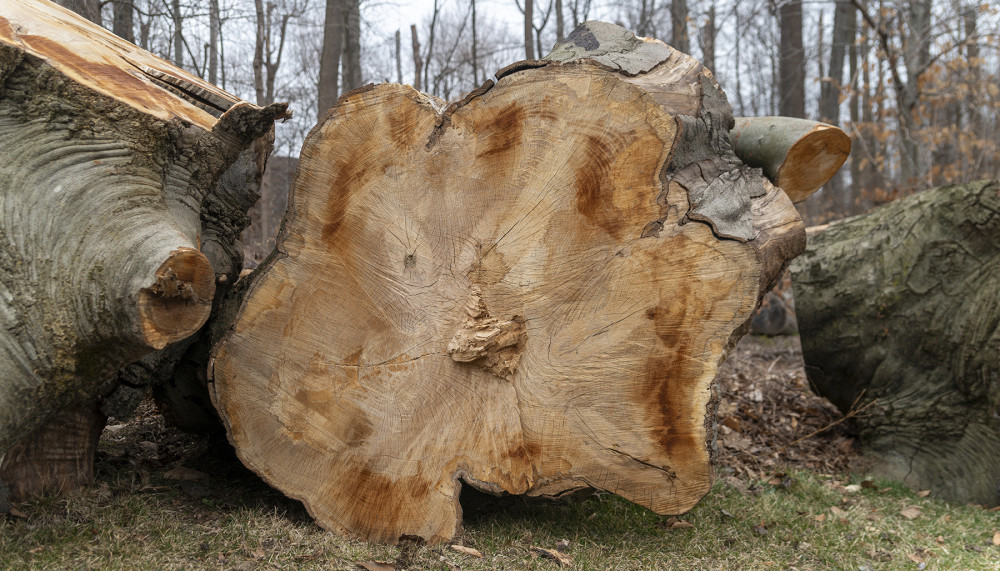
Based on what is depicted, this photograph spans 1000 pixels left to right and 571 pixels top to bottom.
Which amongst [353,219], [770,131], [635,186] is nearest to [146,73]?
[353,219]

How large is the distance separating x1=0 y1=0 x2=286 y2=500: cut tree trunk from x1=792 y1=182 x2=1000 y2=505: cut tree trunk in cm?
382

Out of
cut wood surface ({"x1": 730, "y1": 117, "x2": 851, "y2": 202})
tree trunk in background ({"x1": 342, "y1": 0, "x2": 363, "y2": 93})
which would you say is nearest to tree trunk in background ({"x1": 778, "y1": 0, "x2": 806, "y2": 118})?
tree trunk in background ({"x1": 342, "y1": 0, "x2": 363, "y2": 93})

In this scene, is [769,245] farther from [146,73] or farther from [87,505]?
[87,505]

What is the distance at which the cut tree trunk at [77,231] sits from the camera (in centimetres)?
197

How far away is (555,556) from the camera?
2.43m

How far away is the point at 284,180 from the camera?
10.0 metres

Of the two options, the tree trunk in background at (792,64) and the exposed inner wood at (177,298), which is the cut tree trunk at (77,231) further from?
the tree trunk in background at (792,64)

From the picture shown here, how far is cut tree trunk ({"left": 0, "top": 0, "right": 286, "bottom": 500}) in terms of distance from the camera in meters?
1.97

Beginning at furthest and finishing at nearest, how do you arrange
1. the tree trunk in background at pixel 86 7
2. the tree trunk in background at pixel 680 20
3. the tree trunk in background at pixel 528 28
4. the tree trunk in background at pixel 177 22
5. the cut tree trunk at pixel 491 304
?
the tree trunk in background at pixel 680 20 → the tree trunk in background at pixel 528 28 → the tree trunk in background at pixel 177 22 → the tree trunk in background at pixel 86 7 → the cut tree trunk at pixel 491 304

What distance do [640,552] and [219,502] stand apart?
1632mm

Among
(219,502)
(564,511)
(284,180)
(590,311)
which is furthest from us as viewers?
(284,180)

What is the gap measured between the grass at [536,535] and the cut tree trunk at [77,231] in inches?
13.0

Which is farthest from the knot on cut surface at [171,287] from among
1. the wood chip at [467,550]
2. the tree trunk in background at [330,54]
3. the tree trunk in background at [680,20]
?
the tree trunk in background at [680,20]

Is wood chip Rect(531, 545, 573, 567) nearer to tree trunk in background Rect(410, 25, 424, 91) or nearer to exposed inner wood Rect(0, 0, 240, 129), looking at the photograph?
exposed inner wood Rect(0, 0, 240, 129)
